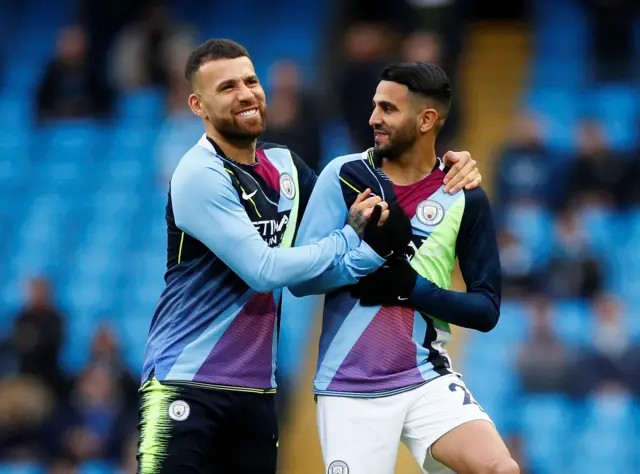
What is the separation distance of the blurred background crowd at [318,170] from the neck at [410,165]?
16.2 feet

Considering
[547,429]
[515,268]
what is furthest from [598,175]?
[547,429]

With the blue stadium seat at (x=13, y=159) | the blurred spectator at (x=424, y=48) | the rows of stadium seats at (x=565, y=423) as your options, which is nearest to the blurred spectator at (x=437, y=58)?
the blurred spectator at (x=424, y=48)

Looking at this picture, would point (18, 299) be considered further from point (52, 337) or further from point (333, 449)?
point (333, 449)

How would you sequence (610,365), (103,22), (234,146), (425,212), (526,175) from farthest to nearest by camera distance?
(103,22) < (526,175) < (610,365) < (234,146) < (425,212)

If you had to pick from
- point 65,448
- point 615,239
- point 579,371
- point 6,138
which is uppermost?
point 6,138

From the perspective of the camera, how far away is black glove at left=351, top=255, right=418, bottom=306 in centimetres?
576

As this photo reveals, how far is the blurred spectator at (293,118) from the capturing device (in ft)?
37.0

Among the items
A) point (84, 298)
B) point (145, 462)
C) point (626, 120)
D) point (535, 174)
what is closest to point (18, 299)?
point (84, 298)

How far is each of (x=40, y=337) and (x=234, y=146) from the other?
6664mm

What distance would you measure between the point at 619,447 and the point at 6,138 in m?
7.57

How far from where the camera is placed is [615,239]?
12750 mm

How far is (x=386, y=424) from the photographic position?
574 centimetres

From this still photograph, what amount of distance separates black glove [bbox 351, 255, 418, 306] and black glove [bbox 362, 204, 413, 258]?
61mm

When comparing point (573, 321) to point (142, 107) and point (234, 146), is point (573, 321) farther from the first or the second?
point (234, 146)
